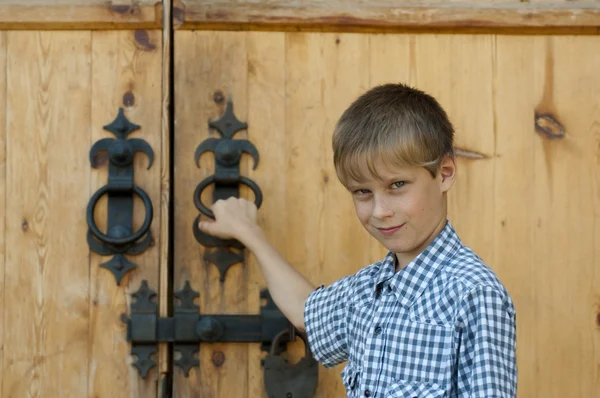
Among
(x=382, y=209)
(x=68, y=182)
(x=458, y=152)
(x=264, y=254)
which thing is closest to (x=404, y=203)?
(x=382, y=209)

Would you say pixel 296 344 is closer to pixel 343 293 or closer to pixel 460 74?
pixel 343 293

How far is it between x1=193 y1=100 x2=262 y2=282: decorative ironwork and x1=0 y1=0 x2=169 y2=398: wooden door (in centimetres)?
8

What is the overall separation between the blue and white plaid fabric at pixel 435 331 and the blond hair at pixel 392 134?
5.0 inches

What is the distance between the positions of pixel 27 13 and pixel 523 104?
0.98m

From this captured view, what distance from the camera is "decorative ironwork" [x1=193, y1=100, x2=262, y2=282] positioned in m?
1.68

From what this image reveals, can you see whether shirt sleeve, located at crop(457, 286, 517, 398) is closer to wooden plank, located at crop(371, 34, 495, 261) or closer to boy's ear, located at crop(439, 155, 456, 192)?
boy's ear, located at crop(439, 155, 456, 192)

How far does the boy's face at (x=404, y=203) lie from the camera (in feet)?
4.00

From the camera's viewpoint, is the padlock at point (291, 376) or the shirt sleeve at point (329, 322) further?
the padlock at point (291, 376)

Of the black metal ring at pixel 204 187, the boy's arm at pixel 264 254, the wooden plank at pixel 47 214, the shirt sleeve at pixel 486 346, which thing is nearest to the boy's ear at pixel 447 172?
the shirt sleeve at pixel 486 346

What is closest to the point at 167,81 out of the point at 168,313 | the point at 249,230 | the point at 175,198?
the point at 175,198

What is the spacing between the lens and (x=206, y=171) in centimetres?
171

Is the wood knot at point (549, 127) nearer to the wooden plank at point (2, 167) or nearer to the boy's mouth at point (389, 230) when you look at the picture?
the boy's mouth at point (389, 230)

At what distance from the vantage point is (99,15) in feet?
5.49

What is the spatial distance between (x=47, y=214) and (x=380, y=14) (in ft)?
2.47
